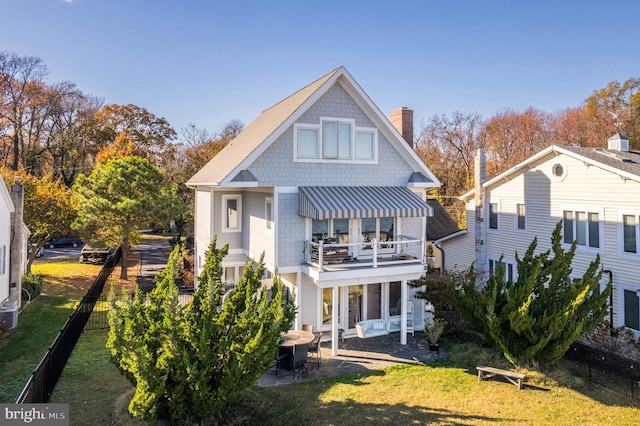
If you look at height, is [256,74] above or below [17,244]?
above

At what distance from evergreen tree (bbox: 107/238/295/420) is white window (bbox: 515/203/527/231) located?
761 inches

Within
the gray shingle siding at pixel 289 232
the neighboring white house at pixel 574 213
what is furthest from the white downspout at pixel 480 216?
the gray shingle siding at pixel 289 232

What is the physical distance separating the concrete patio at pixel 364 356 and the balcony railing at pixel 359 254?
12.4ft

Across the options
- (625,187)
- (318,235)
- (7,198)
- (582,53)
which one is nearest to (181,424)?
(318,235)

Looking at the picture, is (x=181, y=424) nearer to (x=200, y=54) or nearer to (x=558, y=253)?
(x=558, y=253)

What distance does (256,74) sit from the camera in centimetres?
3306

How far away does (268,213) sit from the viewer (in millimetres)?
19344

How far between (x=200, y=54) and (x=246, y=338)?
27474 mm

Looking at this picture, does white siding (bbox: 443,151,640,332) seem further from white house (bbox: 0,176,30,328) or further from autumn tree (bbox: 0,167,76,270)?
autumn tree (bbox: 0,167,76,270)

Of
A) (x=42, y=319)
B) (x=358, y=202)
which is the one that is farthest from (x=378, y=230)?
(x=42, y=319)

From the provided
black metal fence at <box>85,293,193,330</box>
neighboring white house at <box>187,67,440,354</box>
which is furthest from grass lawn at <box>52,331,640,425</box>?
black metal fence at <box>85,293,193,330</box>

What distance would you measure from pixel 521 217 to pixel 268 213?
629 inches

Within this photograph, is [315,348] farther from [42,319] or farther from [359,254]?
[42,319]

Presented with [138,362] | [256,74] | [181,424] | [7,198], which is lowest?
[181,424]
